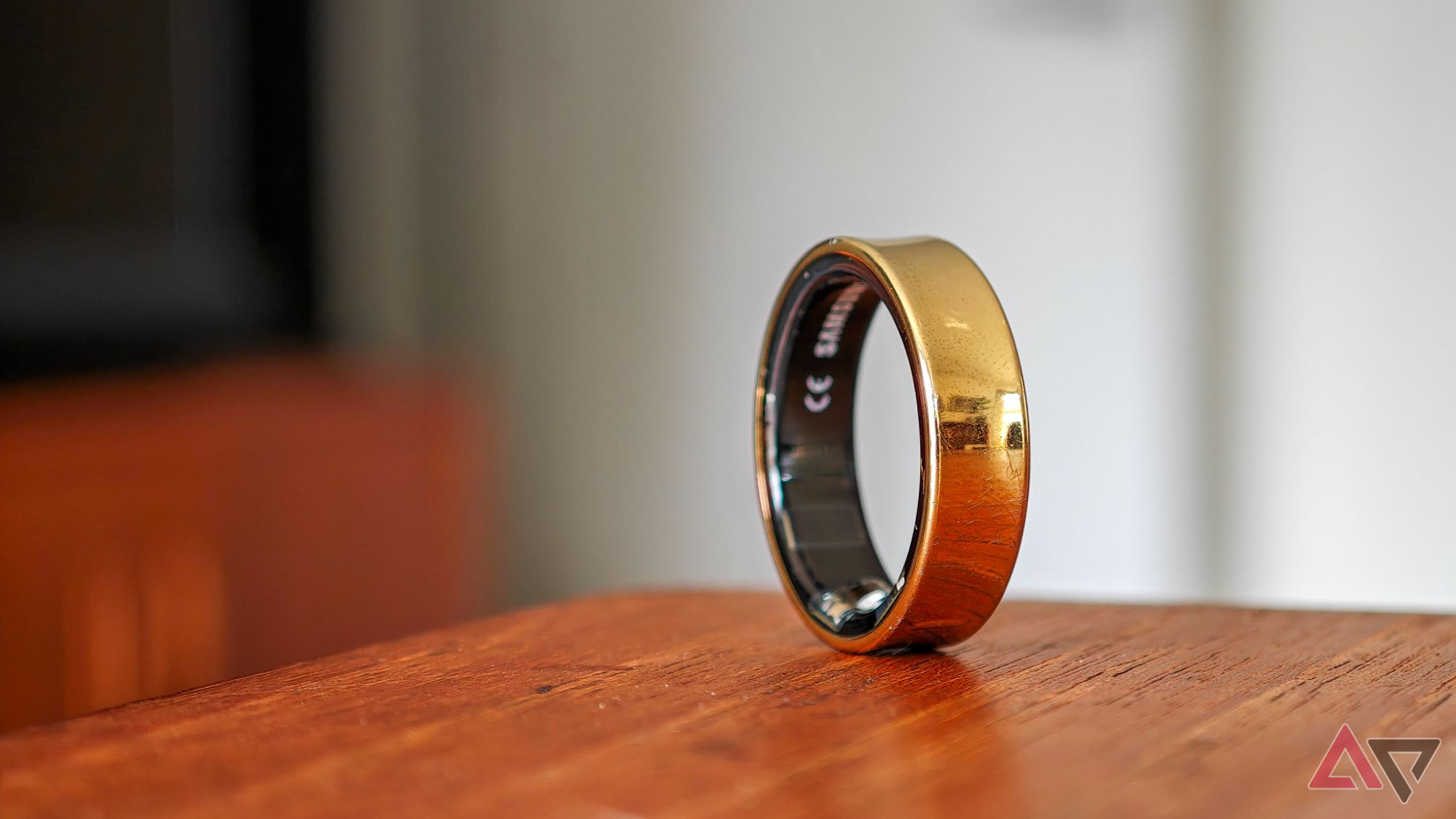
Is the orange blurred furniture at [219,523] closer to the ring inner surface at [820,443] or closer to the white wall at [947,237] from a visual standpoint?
the white wall at [947,237]

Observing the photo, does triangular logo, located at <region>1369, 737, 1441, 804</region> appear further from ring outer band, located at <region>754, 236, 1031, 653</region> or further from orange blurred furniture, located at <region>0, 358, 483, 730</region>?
orange blurred furniture, located at <region>0, 358, 483, 730</region>

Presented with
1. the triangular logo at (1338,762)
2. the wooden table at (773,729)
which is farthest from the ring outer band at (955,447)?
the triangular logo at (1338,762)

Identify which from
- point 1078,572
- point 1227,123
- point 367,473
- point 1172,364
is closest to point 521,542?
point 367,473

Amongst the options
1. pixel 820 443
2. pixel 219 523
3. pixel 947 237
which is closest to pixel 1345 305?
pixel 947 237

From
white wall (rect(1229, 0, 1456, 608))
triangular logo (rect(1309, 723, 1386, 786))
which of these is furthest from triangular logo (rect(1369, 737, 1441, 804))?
white wall (rect(1229, 0, 1456, 608))

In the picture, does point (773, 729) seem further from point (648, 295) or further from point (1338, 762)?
point (648, 295)
